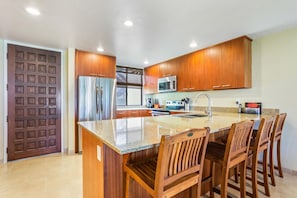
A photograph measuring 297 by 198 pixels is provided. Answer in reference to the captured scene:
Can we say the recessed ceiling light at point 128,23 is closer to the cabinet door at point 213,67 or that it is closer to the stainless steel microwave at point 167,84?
the cabinet door at point 213,67

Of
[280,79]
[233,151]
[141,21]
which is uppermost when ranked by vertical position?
[141,21]

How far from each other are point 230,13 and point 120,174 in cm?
240

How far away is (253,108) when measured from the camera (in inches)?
126

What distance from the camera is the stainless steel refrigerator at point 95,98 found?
385 centimetres

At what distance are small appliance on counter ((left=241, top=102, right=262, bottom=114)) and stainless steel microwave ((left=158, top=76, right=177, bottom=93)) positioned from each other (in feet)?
6.08

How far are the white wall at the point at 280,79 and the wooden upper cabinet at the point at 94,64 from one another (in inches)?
127

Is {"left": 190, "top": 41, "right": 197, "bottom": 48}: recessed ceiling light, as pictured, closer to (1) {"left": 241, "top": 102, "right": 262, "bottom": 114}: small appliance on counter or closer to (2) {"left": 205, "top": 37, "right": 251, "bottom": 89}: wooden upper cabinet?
(2) {"left": 205, "top": 37, "right": 251, "bottom": 89}: wooden upper cabinet

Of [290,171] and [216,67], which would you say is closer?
[290,171]

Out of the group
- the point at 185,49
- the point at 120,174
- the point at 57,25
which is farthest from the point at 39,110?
the point at 185,49

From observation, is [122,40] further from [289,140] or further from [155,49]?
[289,140]

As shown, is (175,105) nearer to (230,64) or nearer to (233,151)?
(230,64)

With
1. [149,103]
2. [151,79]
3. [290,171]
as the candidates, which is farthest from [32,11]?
[290,171]

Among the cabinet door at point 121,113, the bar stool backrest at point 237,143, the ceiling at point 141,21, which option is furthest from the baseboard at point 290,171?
the cabinet door at point 121,113

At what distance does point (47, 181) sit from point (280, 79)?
13.5 ft
